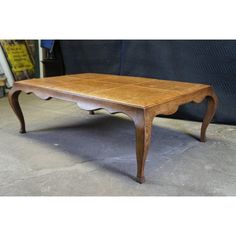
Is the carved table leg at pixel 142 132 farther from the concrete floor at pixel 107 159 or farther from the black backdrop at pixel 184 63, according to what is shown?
the black backdrop at pixel 184 63

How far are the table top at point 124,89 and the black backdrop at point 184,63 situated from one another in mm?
723

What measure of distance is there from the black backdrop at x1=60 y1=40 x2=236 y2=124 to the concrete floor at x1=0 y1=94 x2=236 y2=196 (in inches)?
7.9

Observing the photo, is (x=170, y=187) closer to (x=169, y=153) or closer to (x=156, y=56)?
(x=169, y=153)

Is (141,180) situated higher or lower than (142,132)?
lower

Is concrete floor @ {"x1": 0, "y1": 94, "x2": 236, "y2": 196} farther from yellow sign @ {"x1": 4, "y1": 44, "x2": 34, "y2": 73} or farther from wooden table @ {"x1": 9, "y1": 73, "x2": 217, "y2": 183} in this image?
yellow sign @ {"x1": 4, "y1": 44, "x2": 34, "y2": 73}

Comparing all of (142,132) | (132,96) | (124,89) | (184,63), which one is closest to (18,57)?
(184,63)

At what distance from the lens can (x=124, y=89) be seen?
1.99 m

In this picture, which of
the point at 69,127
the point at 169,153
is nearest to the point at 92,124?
the point at 69,127

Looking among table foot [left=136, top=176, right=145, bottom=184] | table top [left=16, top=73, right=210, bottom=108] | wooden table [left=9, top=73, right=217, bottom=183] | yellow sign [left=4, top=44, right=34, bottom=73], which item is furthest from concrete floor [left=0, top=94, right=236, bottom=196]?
yellow sign [left=4, top=44, right=34, bottom=73]

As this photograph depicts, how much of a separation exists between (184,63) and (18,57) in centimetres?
286

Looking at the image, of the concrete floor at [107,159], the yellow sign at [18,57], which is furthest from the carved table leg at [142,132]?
the yellow sign at [18,57]

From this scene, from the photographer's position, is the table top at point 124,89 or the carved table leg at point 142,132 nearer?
the carved table leg at point 142,132

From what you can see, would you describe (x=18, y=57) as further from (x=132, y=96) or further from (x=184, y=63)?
(x=132, y=96)

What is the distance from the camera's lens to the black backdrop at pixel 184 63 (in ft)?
8.84
